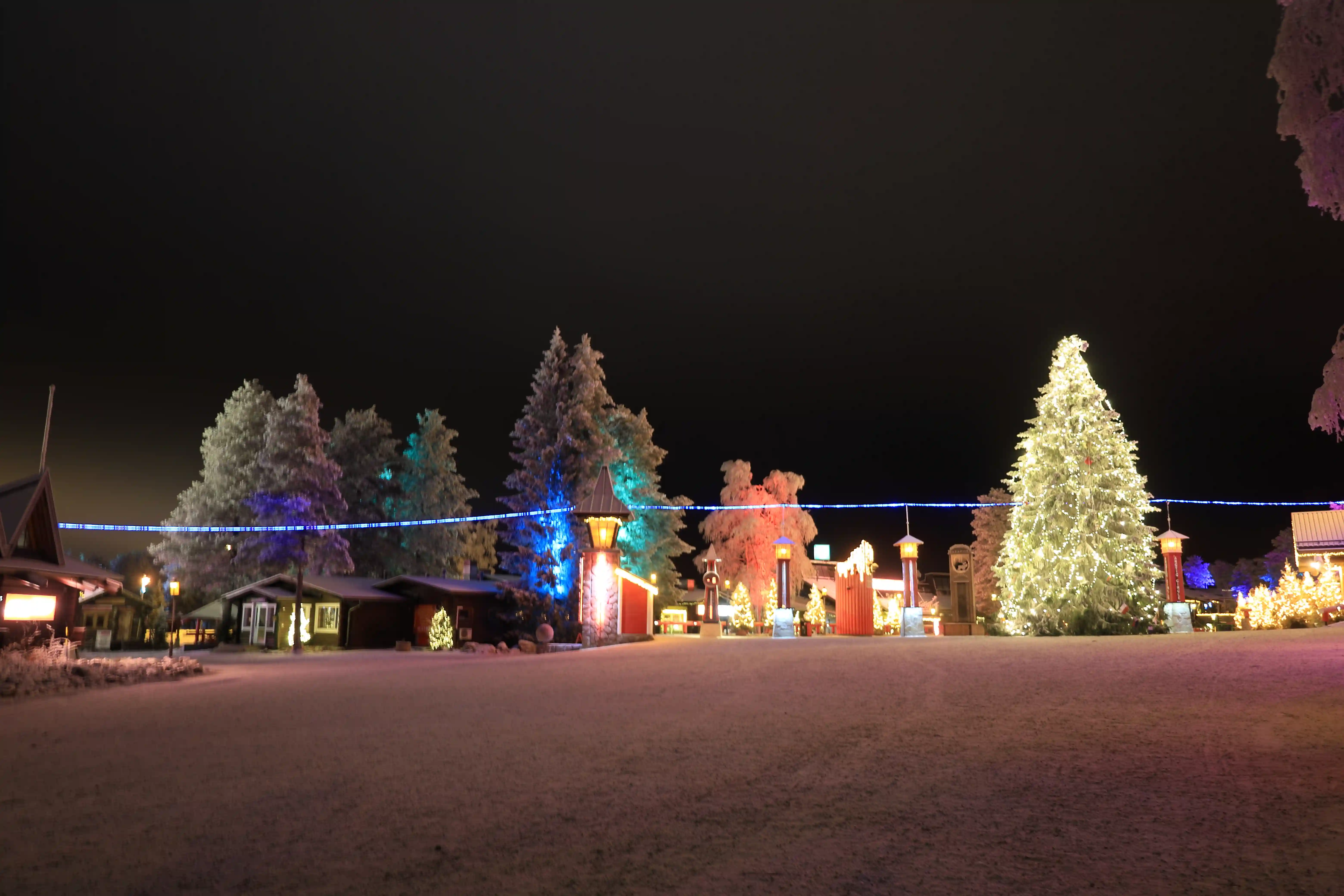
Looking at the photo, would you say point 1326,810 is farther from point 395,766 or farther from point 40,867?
point 40,867

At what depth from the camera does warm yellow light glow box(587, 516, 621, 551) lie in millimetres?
26312

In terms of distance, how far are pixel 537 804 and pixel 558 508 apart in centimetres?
3048

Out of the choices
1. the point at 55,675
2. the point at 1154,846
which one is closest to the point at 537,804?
the point at 1154,846

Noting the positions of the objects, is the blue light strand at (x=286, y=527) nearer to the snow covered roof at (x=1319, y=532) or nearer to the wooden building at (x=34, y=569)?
the wooden building at (x=34, y=569)

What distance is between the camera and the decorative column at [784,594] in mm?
30203

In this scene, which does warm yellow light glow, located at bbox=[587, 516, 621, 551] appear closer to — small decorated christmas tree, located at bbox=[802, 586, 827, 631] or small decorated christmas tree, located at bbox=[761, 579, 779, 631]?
small decorated christmas tree, located at bbox=[802, 586, 827, 631]

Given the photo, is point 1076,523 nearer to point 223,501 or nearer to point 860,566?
point 860,566

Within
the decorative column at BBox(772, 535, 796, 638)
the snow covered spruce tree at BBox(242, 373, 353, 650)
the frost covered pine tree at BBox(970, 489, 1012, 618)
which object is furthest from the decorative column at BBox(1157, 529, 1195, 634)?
the snow covered spruce tree at BBox(242, 373, 353, 650)

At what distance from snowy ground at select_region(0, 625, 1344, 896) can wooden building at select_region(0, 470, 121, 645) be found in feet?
35.9

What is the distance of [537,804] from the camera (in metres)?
6.20

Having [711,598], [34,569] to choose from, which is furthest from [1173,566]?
[34,569]

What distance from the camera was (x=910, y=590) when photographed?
31.0 metres

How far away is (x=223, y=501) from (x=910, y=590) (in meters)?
32.7

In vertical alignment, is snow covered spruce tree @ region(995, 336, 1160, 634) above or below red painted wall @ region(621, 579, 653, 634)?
above
